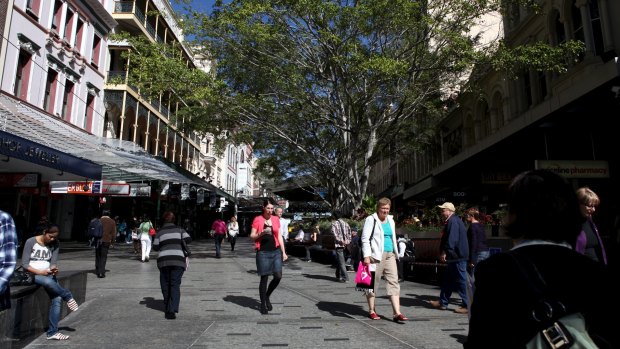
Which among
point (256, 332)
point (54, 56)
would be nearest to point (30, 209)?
point (54, 56)

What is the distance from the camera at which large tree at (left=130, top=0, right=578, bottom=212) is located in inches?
540

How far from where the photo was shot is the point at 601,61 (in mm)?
13641

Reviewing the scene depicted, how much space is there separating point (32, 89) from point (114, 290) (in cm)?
1484

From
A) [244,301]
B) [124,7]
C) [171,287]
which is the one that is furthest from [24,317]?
[124,7]

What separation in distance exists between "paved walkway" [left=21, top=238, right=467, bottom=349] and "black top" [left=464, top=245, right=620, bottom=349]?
154 inches

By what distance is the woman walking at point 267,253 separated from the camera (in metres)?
7.25

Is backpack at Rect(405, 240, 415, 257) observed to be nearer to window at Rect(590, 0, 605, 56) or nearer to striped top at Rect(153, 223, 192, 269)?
striped top at Rect(153, 223, 192, 269)

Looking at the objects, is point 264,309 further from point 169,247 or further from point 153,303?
point 153,303

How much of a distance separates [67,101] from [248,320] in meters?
21.3

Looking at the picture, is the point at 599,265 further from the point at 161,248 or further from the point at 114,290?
the point at 114,290

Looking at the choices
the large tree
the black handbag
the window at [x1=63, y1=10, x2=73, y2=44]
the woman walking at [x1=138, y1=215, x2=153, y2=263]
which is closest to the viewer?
the black handbag

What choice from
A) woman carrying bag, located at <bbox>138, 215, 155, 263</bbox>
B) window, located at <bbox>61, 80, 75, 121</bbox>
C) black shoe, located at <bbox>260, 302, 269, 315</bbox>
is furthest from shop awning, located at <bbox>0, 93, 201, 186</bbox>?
black shoe, located at <bbox>260, 302, 269, 315</bbox>

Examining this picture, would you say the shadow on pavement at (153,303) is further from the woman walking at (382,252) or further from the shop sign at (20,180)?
the shop sign at (20,180)

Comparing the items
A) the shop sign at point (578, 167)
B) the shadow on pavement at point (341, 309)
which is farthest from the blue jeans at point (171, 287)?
the shop sign at point (578, 167)
